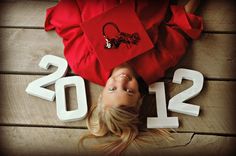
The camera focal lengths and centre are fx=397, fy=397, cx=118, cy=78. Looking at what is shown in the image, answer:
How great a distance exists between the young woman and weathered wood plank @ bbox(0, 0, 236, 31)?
35 millimetres

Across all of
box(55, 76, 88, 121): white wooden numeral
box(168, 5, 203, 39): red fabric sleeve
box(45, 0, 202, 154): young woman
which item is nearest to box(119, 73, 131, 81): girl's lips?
box(45, 0, 202, 154): young woman

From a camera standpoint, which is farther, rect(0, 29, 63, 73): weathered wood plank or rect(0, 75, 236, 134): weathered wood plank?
rect(0, 29, 63, 73): weathered wood plank

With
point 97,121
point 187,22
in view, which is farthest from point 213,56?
point 97,121

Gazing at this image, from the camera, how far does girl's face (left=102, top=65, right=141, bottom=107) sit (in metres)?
0.91

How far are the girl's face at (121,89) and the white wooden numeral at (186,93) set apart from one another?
90 mm

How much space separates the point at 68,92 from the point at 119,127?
168mm

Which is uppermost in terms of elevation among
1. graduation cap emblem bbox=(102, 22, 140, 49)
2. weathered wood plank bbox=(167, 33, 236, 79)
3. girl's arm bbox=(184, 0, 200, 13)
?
girl's arm bbox=(184, 0, 200, 13)

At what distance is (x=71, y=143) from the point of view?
0.93 metres

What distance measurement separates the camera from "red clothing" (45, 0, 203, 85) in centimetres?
99

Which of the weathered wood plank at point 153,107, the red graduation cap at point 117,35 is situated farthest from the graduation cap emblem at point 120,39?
the weathered wood plank at point 153,107

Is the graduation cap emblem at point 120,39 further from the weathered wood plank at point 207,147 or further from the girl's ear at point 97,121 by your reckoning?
the weathered wood plank at point 207,147

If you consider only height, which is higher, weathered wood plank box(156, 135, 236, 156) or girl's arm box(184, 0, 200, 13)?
girl's arm box(184, 0, 200, 13)

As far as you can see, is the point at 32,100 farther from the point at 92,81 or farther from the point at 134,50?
the point at 134,50

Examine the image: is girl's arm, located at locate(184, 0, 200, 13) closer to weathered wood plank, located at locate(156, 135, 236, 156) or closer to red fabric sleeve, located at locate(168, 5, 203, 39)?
red fabric sleeve, located at locate(168, 5, 203, 39)
